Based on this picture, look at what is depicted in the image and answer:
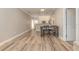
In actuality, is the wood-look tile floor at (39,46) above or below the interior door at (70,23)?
below

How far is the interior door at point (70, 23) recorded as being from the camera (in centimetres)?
544

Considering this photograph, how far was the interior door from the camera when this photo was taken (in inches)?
214

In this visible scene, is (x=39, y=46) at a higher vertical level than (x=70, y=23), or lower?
lower

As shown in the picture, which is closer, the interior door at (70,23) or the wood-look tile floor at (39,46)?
the wood-look tile floor at (39,46)

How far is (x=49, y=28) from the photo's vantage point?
8750 mm

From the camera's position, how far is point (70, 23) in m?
5.46

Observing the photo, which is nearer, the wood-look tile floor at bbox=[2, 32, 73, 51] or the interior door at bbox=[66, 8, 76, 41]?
the wood-look tile floor at bbox=[2, 32, 73, 51]

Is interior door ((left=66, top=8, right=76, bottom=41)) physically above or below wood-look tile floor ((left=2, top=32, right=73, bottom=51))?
above

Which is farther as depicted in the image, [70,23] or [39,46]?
[70,23]

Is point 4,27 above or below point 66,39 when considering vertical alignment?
above
